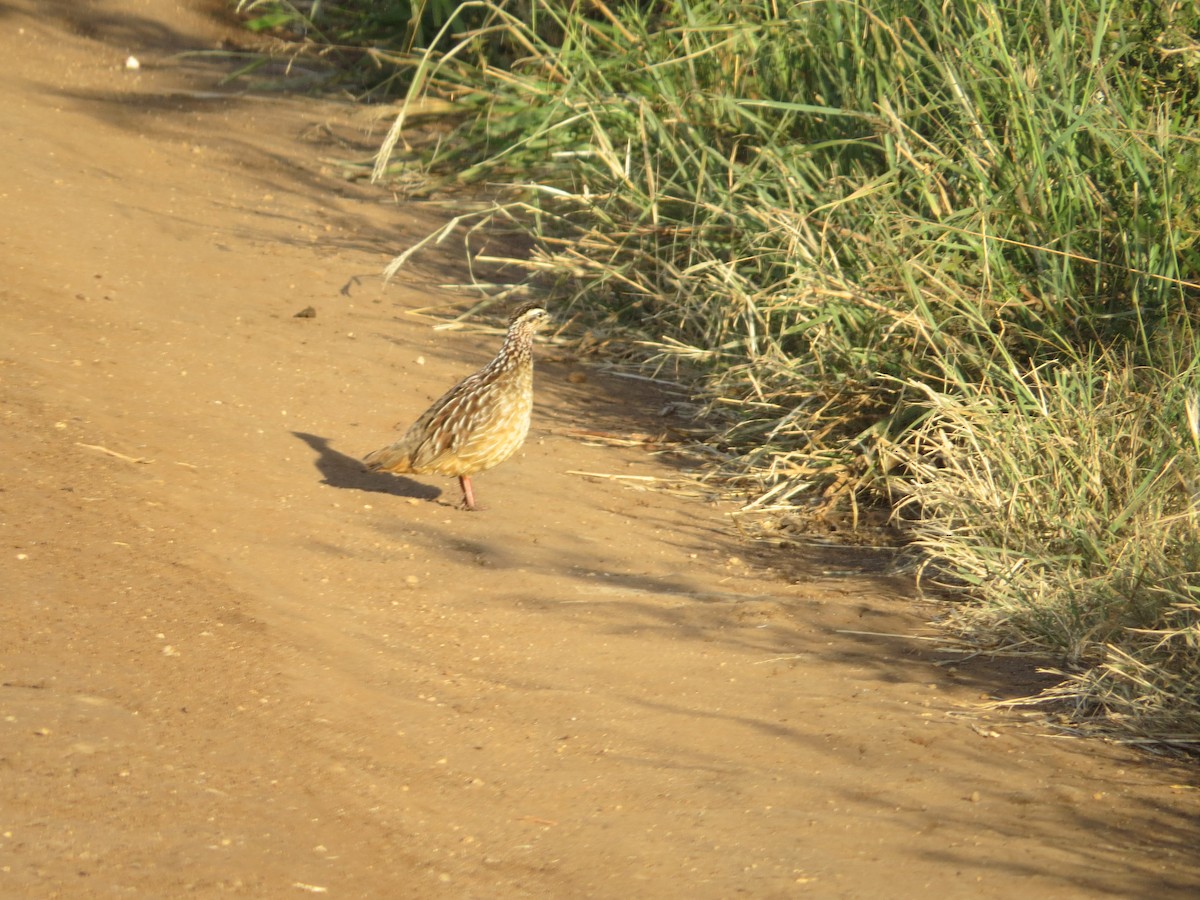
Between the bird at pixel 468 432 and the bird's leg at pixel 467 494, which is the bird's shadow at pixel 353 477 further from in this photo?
the bird's leg at pixel 467 494

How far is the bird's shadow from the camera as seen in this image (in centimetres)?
617

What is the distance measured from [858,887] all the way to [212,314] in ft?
Result: 17.5

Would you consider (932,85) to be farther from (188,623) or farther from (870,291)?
(188,623)

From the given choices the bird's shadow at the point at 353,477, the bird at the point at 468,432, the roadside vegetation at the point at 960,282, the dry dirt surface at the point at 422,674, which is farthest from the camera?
the bird's shadow at the point at 353,477

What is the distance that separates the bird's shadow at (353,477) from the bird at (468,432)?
88 mm

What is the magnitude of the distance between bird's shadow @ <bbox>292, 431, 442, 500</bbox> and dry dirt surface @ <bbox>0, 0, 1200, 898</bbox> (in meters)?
0.02

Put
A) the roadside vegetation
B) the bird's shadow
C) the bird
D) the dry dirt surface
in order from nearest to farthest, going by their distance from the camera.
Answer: the dry dirt surface → the roadside vegetation → the bird → the bird's shadow

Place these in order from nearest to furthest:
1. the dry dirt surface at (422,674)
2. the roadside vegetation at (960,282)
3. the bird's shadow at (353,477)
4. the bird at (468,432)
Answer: the dry dirt surface at (422,674)
the roadside vegetation at (960,282)
the bird at (468,432)
the bird's shadow at (353,477)

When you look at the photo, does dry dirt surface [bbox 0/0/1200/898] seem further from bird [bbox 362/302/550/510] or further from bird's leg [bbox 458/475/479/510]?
bird [bbox 362/302/550/510]

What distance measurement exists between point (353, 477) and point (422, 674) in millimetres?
1927

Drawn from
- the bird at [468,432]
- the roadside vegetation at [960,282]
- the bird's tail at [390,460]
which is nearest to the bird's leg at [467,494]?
the bird at [468,432]

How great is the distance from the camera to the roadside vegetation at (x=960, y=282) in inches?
199

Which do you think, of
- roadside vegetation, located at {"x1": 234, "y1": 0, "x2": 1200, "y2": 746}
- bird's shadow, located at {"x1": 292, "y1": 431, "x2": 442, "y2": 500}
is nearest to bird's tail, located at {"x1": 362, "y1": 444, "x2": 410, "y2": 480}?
bird's shadow, located at {"x1": 292, "y1": 431, "x2": 442, "y2": 500}

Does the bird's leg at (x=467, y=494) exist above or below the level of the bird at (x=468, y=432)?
below
